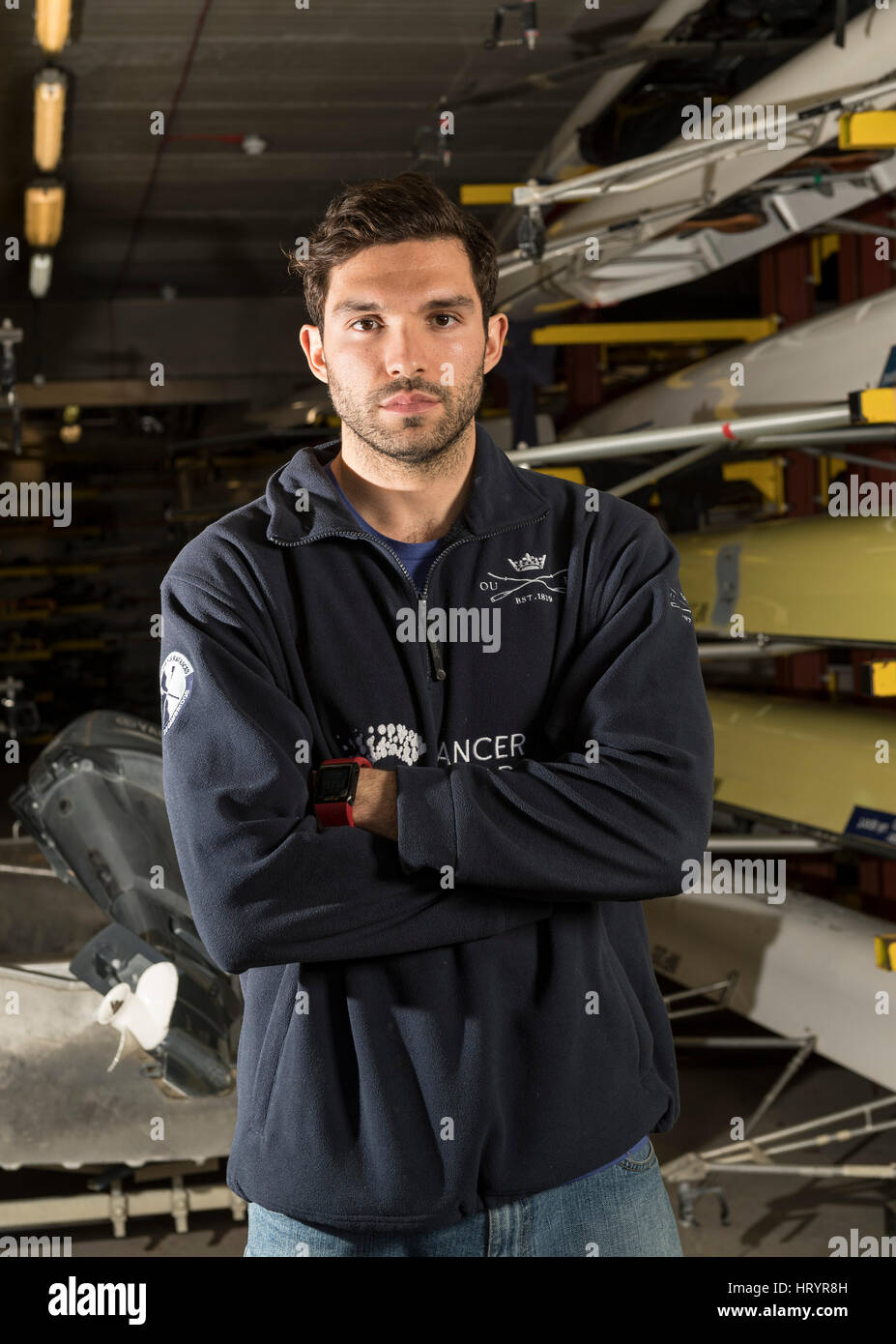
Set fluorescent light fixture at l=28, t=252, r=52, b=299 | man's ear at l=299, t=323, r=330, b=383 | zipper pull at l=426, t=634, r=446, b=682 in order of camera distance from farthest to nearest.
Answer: fluorescent light fixture at l=28, t=252, r=52, b=299 < man's ear at l=299, t=323, r=330, b=383 < zipper pull at l=426, t=634, r=446, b=682

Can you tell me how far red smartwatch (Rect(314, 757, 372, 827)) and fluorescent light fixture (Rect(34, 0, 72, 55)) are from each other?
4.55 meters

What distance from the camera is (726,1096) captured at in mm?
4258

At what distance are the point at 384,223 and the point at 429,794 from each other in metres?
0.68

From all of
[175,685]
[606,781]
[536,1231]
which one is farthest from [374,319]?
[536,1231]

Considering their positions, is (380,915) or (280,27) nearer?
(380,915)

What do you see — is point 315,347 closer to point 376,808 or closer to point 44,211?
point 376,808

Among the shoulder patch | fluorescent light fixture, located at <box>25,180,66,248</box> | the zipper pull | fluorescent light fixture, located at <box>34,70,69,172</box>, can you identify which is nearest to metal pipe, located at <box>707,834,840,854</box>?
the zipper pull

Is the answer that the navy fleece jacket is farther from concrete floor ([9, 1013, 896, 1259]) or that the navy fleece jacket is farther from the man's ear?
concrete floor ([9, 1013, 896, 1259])

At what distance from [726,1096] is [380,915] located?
10.5 feet

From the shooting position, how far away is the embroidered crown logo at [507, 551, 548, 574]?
1.58 m

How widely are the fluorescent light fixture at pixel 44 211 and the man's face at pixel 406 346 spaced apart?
6.34 meters

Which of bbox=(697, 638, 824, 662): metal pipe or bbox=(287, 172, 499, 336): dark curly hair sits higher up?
bbox=(287, 172, 499, 336): dark curly hair

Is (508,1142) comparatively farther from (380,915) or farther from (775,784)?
(775,784)

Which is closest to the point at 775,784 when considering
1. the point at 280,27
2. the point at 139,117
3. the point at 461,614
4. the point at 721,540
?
the point at 721,540
